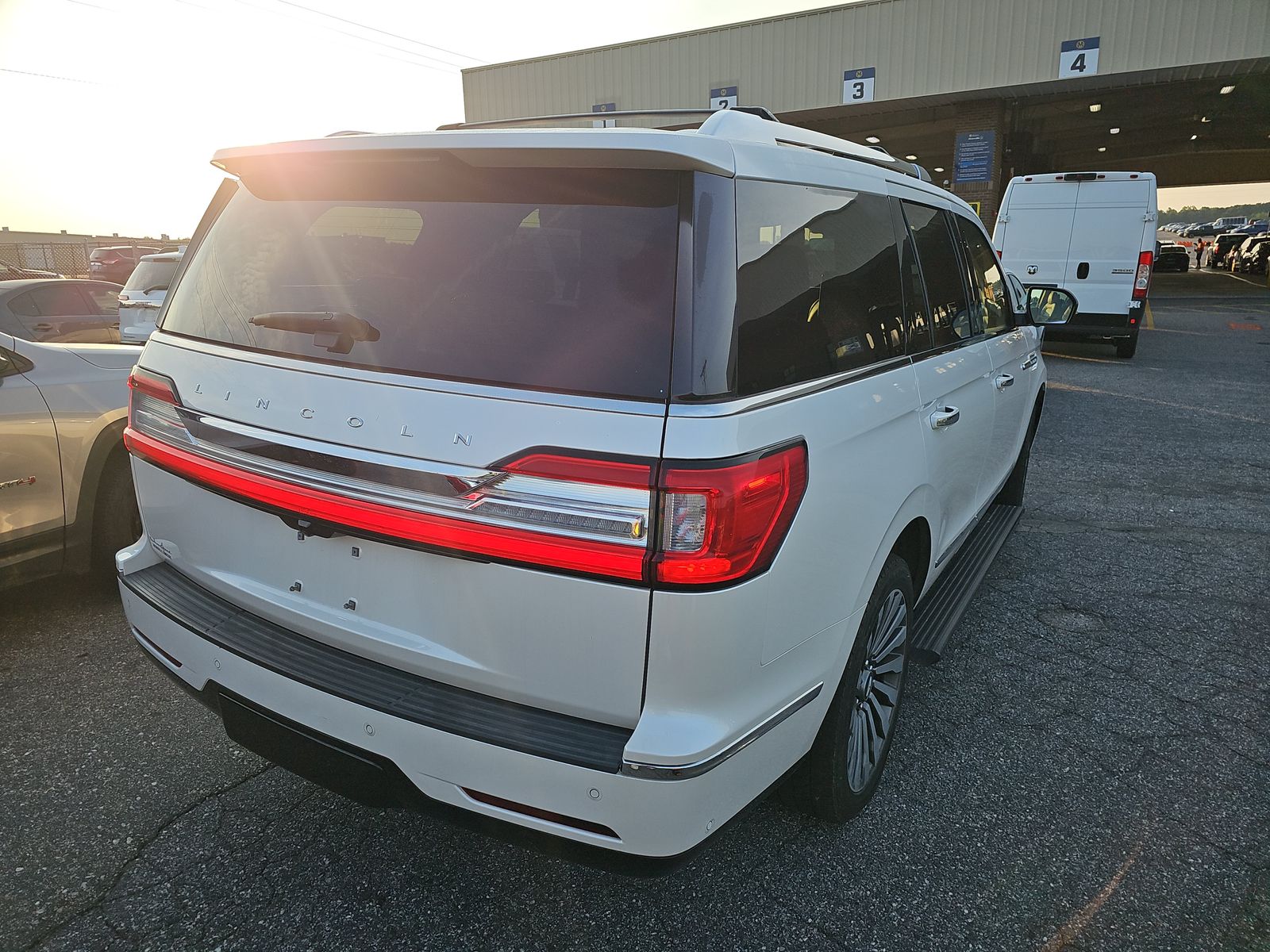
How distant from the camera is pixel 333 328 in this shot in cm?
200

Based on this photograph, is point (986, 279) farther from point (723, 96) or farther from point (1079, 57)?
point (723, 96)

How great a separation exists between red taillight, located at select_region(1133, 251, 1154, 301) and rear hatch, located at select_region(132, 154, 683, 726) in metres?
12.7

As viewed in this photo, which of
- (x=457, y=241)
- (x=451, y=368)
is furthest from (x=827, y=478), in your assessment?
(x=457, y=241)

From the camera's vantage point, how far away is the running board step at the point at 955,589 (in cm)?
302

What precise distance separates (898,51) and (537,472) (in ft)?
70.1

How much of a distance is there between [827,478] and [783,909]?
119 cm

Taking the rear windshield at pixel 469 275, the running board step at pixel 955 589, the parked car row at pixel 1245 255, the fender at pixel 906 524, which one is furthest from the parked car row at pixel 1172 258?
the rear windshield at pixel 469 275

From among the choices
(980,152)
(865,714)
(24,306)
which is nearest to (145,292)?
(24,306)

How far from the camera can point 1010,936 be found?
2.21 metres

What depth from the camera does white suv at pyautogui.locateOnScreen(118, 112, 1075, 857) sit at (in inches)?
66.1

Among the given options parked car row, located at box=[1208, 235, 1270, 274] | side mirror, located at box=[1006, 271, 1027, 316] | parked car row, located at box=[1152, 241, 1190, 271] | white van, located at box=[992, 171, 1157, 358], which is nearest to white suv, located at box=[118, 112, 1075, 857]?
side mirror, located at box=[1006, 271, 1027, 316]

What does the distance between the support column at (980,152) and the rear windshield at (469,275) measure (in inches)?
831

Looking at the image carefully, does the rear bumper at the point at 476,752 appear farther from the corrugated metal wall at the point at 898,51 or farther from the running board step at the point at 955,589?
the corrugated metal wall at the point at 898,51

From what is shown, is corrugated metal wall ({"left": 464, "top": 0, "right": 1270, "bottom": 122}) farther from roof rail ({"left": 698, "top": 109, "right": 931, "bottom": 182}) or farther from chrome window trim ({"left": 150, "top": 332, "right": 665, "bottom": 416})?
chrome window trim ({"left": 150, "top": 332, "right": 665, "bottom": 416})
